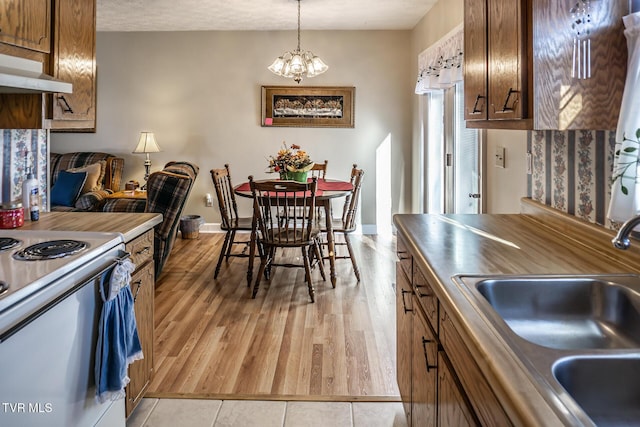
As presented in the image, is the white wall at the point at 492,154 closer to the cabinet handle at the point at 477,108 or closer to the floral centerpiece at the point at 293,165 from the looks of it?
the cabinet handle at the point at 477,108

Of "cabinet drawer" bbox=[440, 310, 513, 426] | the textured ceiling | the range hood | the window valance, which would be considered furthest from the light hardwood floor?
the textured ceiling

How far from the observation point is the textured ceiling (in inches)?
195

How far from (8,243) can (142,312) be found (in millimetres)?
614

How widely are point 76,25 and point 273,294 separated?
7.60 ft

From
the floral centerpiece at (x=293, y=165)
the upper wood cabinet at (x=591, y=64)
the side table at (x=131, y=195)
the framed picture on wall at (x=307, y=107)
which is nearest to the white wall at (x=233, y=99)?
the framed picture on wall at (x=307, y=107)

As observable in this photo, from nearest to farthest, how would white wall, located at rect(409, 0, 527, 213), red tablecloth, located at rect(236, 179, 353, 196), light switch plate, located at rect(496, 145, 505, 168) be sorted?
white wall, located at rect(409, 0, 527, 213), light switch plate, located at rect(496, 145, 505, 168), red tablecloth, located at rect(236, 179, 353, 196)

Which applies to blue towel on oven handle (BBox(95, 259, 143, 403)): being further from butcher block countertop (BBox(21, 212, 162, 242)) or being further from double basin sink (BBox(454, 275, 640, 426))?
double basin sink (BBox(454, 275, 640, 426))

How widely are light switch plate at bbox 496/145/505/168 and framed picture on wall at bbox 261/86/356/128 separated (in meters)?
3.28

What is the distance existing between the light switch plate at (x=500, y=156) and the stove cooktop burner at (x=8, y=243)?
248 cm

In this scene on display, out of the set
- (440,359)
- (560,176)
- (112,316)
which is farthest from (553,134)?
(112,316)

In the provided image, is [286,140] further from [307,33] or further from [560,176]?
[560,176]

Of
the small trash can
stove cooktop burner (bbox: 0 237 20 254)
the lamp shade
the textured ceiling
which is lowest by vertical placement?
stove cooktop burner (bbox: 0 237 20 254)

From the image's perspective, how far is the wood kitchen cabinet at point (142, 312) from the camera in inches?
80.7

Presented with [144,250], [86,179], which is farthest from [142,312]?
[86,179]
